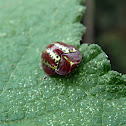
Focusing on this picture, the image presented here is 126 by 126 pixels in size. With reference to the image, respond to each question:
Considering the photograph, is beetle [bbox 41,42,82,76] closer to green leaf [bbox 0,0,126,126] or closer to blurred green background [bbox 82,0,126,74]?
green leaf [bbox 0,0,126,126]

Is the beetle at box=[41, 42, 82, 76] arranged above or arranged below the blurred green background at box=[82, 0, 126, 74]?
above

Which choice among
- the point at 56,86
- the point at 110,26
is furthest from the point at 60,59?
the point at 110,26

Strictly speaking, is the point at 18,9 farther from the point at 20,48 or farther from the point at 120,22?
the point at 120,22

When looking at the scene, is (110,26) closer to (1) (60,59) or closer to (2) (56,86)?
(1) (60,59)

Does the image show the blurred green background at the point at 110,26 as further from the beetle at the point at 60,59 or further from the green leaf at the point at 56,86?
the beetle at the point at 60,59

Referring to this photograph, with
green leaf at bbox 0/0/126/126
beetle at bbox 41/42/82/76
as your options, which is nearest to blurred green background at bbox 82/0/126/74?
green leaf at bbox 0/0/126/126
